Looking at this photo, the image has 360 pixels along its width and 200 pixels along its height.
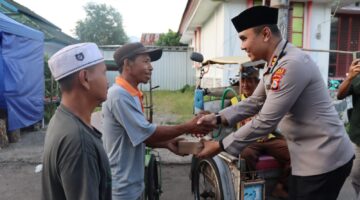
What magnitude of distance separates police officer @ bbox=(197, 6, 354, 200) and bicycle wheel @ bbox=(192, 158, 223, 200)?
100 cm

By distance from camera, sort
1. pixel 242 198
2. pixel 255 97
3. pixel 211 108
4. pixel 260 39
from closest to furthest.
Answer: pixel 260 39 → pixel 255 97 → pixel 242 198 → pixel 211 108

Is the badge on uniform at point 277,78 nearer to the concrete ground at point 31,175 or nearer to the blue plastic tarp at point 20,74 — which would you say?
the concrete ground at point 31,175

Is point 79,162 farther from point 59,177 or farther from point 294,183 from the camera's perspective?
point 294,183

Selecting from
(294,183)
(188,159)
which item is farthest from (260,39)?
(188,159)

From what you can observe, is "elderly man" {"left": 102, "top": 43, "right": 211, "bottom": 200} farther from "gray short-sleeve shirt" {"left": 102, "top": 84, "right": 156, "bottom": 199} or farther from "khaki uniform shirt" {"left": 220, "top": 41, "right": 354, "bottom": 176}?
"khaki uniform shirt" {"left": 220, "top": 41, "right": 354, "bottom": 176}

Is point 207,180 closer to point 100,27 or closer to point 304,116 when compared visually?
point 304,116

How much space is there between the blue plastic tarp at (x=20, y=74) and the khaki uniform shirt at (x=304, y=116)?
6400 mm

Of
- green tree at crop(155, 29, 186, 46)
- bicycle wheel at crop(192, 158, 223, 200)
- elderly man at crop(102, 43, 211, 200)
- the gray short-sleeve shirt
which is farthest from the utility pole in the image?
green tree at crop(155, 29, 186, 46)

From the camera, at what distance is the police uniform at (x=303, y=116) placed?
2.27 meters

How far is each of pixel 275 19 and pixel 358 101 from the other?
1.84m

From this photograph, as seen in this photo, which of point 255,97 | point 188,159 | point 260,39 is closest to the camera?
point 260,39

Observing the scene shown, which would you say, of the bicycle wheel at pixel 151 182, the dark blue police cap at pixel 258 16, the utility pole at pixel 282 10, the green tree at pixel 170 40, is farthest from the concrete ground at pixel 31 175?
the green tree at pixel 170 40

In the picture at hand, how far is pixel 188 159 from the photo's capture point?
6512mm

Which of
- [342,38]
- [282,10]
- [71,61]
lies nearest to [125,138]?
[71,61]
